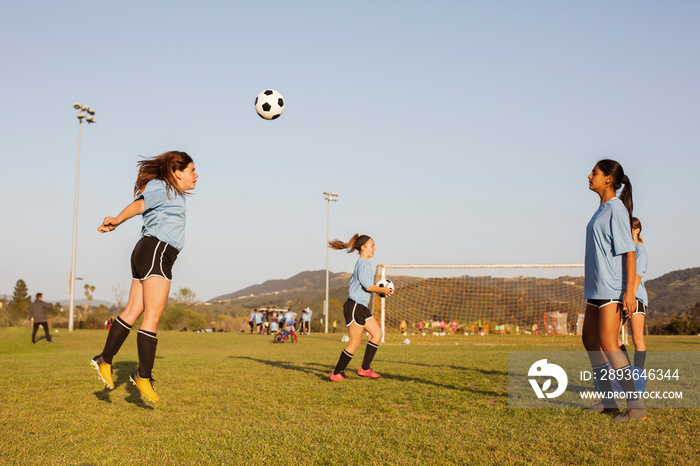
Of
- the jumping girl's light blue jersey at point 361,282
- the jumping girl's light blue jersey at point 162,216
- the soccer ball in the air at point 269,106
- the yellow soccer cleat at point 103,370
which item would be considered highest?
the soccer ball in the air at point 269,106

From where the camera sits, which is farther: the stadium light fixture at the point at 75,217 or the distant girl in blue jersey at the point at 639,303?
the stadium light fixture at the point at 75,217

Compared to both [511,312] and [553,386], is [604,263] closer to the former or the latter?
[553,386]

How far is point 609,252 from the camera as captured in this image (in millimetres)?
4883

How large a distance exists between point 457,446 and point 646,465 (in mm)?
1160

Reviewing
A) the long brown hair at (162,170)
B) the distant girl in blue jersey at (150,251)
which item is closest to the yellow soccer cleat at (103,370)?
the distant girl in blue jersey at (150,251)

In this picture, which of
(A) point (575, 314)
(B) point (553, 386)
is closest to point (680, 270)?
(A) point (575, 314)

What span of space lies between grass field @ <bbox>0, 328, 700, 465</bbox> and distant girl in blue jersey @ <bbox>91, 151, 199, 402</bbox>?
0.52m

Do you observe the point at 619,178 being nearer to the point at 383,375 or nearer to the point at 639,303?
the point at 639,303

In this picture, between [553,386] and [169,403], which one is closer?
[169,403]

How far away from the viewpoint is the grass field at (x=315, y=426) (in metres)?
3.53

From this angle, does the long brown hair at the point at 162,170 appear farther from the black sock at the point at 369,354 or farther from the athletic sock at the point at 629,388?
the athletic sock at the point at 629,388

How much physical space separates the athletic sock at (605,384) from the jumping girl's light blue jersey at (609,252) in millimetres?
790

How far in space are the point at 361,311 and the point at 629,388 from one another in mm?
4020

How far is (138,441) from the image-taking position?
4020 millimetres
